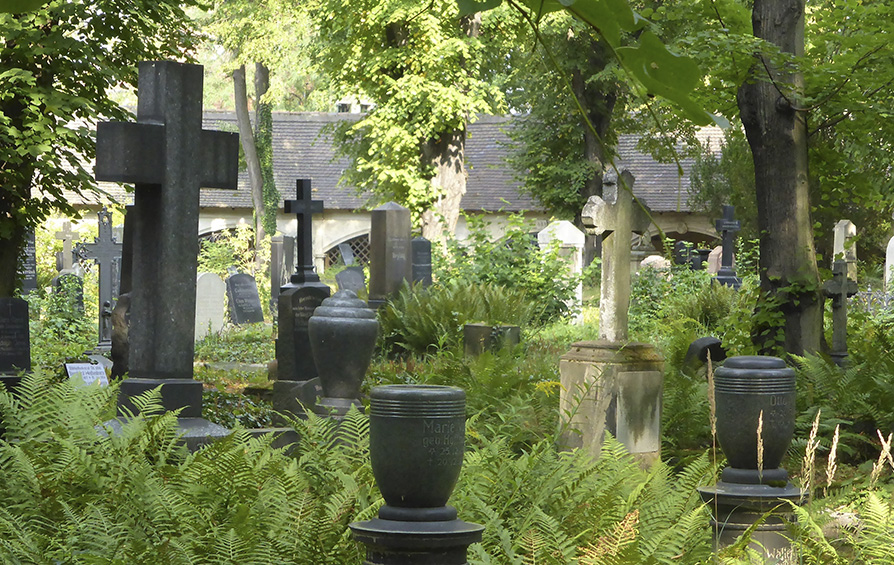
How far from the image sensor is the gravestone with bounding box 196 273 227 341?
64.2ft

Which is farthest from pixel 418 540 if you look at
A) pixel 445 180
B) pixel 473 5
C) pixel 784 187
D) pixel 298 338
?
pixel 445 180

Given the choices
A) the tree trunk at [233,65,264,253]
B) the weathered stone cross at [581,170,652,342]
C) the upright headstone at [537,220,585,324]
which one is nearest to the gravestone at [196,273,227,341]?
the upright headstone at [537,220,585,324]

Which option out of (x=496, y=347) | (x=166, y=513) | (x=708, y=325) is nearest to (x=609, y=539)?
(x=166, y=513)

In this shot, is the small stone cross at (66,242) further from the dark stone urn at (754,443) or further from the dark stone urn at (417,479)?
the dark stone urn at (417,479)

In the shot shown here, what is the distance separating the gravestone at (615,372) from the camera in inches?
269

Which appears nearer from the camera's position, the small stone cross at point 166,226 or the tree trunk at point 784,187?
the small stone cross at point 166,226

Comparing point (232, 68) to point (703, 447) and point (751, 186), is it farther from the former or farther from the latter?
point (703, 447)

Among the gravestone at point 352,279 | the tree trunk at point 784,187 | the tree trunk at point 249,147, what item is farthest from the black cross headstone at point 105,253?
the tree trunk at point 249,147

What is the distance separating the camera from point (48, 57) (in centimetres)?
982

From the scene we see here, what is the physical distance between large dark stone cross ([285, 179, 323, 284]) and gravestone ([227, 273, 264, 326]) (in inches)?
271

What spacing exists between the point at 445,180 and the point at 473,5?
2357 cm

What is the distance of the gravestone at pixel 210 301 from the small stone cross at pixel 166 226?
1329 cm

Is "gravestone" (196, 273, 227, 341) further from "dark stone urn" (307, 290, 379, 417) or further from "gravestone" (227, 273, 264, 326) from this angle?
"dark stone urn" (307, 290, 379, 417)

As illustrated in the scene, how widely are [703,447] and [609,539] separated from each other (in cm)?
454
